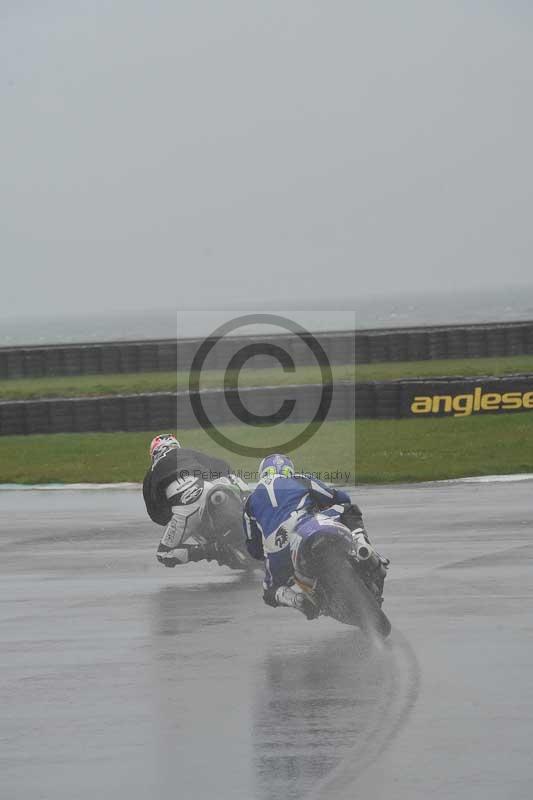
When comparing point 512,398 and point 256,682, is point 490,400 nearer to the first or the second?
point 512,398

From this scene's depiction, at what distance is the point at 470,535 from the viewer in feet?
41.5

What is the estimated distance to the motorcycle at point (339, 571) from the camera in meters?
8.60

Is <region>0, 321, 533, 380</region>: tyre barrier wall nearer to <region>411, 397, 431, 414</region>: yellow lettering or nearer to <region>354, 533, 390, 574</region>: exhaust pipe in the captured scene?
<region>411, 397, 431, 414</region>: yellow lettering

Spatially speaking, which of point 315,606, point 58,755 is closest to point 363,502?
point 315,606

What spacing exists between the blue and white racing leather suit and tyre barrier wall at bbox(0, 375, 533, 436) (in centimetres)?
1136

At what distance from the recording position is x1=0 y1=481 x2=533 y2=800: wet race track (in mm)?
6083

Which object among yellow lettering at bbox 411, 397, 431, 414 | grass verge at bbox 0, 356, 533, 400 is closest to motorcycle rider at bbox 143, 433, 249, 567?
yellow lettering at bbox 411, 397, 431, 414

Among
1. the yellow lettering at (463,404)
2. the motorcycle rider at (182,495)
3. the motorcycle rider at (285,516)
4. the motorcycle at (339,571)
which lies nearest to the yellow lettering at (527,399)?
the yellow lettering at (463,404)

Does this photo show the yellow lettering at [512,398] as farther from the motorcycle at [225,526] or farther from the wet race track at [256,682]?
the motorcycle at [225,526]

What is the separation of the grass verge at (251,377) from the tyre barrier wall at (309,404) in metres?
5.01

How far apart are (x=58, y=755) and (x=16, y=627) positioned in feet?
10.5

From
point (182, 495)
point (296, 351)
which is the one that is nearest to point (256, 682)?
point (182, 495)

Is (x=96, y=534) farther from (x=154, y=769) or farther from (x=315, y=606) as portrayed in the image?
(x=154, y=769)

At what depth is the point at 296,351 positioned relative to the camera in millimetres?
31156
